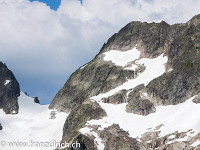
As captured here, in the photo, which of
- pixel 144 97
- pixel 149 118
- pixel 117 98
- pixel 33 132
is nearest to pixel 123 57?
pixel 117 98

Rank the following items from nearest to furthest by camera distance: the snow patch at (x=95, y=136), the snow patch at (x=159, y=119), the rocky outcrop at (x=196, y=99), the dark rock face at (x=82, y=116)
Result: the snow patch at (x=159, y=119) < the snow patch at (x=95, y=136) < the rocky outcrop at (x=196, y=99) < the dark rock face at (x=82, y=116)

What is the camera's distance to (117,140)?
12250cm

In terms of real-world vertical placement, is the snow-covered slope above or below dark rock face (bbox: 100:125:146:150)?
above

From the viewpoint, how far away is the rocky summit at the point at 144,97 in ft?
398

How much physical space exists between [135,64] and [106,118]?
166 feet

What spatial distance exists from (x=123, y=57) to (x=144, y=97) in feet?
155

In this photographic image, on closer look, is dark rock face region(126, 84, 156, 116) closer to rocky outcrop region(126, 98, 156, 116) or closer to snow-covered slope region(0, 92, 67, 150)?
rocky outcrop region(126, 98, 156, 116)

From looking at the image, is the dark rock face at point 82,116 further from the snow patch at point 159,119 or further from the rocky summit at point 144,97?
the snow patch at point 159,119

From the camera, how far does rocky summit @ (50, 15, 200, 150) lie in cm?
12125

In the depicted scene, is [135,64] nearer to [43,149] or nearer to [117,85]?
[117,85]

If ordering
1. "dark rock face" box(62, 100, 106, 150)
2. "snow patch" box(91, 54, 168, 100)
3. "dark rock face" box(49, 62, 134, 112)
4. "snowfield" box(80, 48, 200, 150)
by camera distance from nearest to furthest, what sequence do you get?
"snowfield" box(80, 48, 200, 150), "dark rock face" box(62, 100, 106, 150), "snow patch" box(91, 54, 168, 100), "dark rock face" box(49, 62, 134, 112)

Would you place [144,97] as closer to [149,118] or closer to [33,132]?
[149,118]

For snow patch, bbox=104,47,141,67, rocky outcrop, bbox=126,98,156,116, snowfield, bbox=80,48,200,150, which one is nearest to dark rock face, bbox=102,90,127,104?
snowfield, bbox=80,48,200,150

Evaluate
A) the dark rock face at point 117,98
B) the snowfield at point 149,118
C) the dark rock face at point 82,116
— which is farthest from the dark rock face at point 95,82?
the dark rock face at point 82,116
